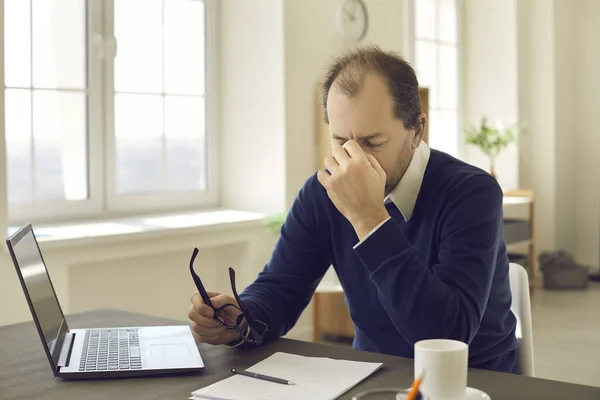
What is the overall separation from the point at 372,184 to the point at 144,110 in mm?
2809

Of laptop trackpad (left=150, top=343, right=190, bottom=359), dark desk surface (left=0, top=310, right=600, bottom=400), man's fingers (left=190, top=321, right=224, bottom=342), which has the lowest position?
dark desk surface (left=0, top=310, right=600, bottom=400)

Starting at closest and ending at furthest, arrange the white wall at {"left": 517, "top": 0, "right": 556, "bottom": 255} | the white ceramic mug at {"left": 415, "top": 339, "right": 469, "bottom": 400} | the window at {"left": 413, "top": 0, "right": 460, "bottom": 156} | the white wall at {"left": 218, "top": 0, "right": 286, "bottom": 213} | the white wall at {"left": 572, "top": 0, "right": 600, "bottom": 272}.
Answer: the white ceramic mug at {"left": 415, "top": 339, "right": 469, "bottom": 400}
the white wall at {"left": 218, "top": 0, "right": 286, "bottom": 213}
the window at {"left": 413, "top": 0, "right": 460, "bottom": 156}
the white wall at {"left": 517, "top": 0, "right": 556, "bottom": 255}
the white wall at {"left": 572, "top": 0, "right": 600, "bottom": 272}

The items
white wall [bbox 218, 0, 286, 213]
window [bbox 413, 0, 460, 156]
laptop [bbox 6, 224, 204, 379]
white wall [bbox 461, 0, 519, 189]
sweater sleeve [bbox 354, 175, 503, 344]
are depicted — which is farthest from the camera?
white wall [bbox 461, 0, 519, 189]

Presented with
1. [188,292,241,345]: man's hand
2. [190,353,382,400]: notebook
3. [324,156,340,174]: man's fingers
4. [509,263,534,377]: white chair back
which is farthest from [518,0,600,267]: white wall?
[190,353,382,400]: notebook

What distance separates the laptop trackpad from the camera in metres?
1.63

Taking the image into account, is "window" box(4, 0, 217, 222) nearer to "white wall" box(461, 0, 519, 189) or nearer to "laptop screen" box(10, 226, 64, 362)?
"laptop screen" box(10, 226, 64, 362)

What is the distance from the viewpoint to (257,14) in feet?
15.0

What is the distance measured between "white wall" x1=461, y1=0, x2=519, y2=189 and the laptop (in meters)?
5.45

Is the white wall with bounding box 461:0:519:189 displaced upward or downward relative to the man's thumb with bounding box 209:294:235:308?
upward

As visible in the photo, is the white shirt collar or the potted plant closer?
the white shirt collar

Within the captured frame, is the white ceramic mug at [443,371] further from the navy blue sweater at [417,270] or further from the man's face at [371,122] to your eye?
the man's face at [371,122]

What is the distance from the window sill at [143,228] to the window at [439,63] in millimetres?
2489

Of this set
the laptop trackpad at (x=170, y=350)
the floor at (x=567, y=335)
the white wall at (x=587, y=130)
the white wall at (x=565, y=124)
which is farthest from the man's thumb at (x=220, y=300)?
the white wall at (x=587, y=130)

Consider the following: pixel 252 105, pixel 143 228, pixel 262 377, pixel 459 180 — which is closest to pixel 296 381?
pixel 262 377
